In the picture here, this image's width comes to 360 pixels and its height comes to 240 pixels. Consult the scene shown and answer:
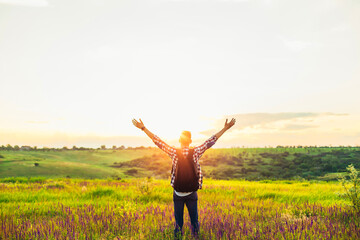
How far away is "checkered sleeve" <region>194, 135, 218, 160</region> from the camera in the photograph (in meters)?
5.00

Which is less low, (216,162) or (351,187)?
(351,187)

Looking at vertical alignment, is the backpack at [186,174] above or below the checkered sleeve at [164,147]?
below

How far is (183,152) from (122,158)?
50.2 m

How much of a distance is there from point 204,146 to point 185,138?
1.43ft

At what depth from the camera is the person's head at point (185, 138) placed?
491 cm

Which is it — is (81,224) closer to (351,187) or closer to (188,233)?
(188,233)

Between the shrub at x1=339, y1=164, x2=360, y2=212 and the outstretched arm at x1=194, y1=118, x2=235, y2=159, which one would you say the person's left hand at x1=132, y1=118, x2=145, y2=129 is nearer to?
the outstretched arm at x1=194, y1=118, x2=235, y2=159

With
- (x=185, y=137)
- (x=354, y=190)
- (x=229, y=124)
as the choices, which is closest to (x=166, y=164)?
(x=354, y=190)

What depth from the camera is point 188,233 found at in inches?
208

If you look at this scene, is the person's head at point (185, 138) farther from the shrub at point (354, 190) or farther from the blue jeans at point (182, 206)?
the shrub at point (354, 190)

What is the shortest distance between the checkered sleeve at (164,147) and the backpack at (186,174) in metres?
0.13

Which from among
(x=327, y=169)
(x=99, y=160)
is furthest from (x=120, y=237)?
(x=99, y=160)

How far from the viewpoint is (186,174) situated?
15.8 ft

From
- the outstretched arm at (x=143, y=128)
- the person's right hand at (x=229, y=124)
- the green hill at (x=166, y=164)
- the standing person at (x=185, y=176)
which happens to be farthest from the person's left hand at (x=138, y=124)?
the green hill at (x=166, y=164)
